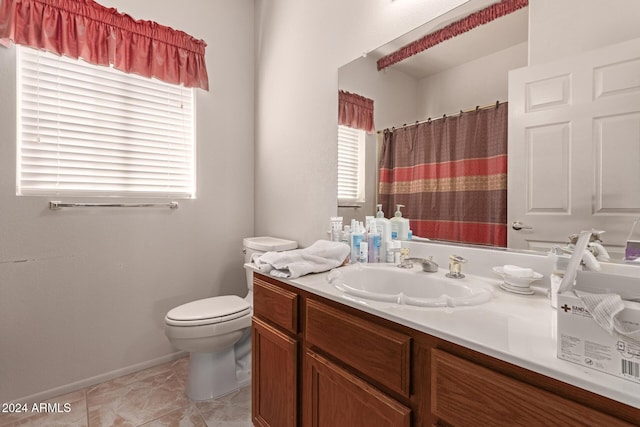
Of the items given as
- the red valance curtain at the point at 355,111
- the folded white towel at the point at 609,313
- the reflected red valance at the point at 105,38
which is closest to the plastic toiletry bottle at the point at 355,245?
the red valance curtain at the point at 355,111

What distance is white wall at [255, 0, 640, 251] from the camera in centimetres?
101

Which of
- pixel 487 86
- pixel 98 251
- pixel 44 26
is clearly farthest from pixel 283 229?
pixel 44 26

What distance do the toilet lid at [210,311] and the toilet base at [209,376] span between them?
0.26 meters

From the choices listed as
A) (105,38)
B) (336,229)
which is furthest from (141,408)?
(105,38)

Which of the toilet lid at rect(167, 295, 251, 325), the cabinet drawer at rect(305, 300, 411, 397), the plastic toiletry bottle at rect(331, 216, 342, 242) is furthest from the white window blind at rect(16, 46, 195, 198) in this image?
the cabinet drawer at rect(305, 300, 411, 397)

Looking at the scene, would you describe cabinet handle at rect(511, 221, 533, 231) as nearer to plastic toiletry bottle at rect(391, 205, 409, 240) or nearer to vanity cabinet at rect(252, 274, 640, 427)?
plastic toiletry bottle at rect(391, 205, 409, 240)

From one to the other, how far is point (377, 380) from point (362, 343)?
0.10 m

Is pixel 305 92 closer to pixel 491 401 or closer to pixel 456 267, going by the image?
pixel 456 267

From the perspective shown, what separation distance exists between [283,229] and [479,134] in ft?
4.58

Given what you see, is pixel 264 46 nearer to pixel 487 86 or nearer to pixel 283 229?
pixel 283 229

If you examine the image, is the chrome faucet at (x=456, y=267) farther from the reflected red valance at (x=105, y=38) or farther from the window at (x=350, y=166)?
the reflected red valance at (x=105, y=38)

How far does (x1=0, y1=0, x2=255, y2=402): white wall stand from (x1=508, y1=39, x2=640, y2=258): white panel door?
1911mm

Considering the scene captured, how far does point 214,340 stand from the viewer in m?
1.68

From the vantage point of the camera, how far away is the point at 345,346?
95 centimetres
